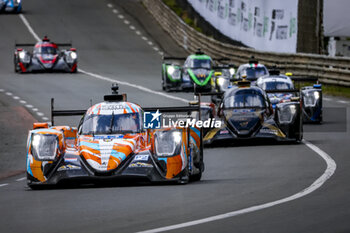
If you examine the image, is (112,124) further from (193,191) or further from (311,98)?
(311,98)

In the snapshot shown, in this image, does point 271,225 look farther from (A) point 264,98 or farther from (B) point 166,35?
(B) point 166,35

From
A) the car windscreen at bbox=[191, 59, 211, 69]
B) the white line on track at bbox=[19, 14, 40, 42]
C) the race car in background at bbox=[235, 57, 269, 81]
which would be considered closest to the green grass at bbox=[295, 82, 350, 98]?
the race car in background at bbox=[235, 57, 269, 81]

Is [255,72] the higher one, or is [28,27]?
[28,27]

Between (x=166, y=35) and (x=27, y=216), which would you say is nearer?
(x=27, y=216)

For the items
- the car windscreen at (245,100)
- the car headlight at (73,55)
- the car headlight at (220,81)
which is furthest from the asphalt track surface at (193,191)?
the car headlight at (73,55)

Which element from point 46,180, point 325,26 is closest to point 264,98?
point 46,180

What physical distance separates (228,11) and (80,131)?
3419 centimetres

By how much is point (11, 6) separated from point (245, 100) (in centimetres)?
4446

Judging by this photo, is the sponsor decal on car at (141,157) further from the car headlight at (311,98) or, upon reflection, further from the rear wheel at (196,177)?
the car headlight at (311,98)

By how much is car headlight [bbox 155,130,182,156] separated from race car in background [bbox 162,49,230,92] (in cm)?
2062

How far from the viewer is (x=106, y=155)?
1423cm

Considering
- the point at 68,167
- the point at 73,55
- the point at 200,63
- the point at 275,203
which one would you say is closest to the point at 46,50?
the point at 73,55

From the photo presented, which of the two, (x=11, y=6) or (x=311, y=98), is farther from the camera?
(x=11, y=6)

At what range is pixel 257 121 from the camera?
2014 centimetres
